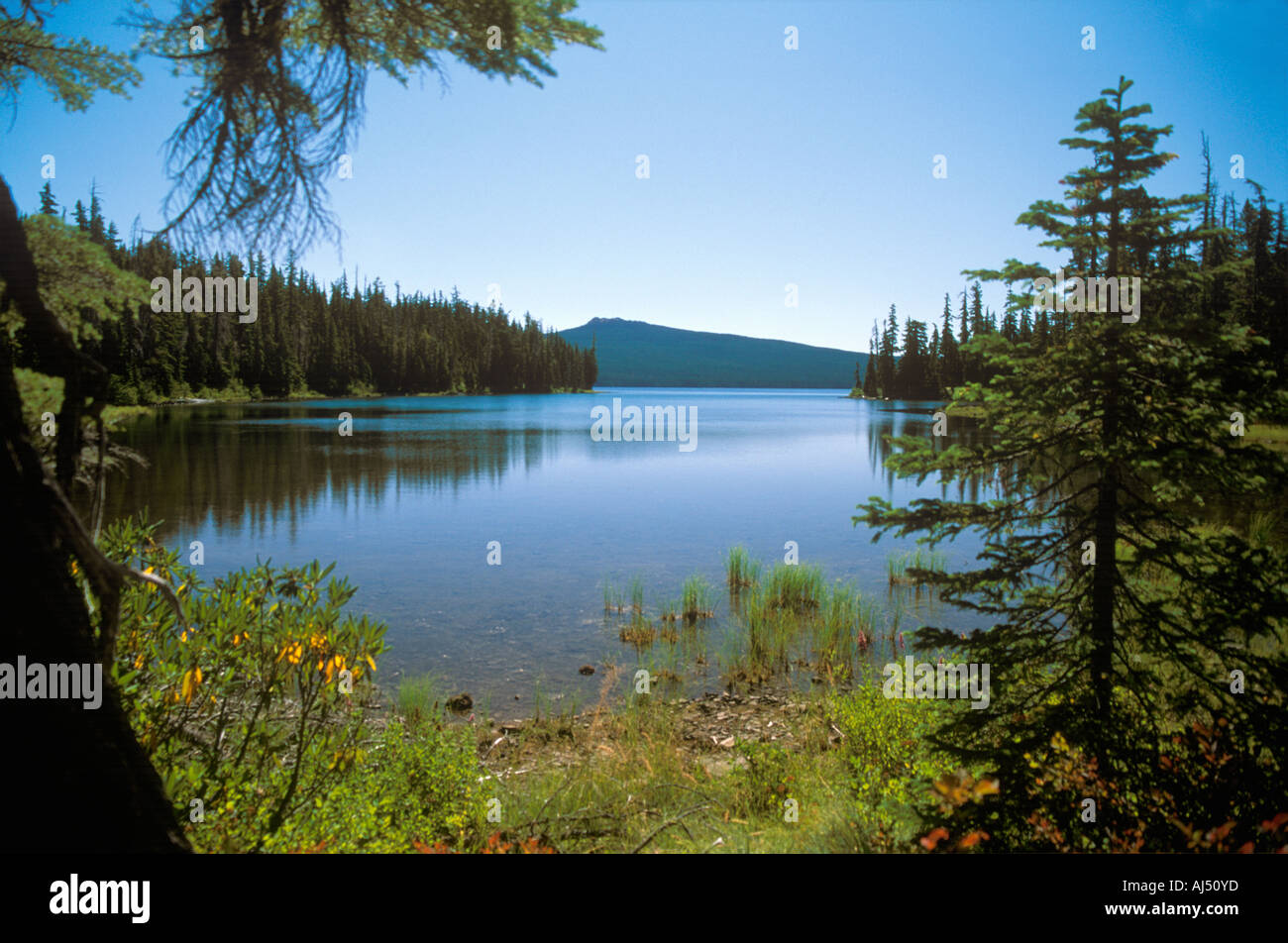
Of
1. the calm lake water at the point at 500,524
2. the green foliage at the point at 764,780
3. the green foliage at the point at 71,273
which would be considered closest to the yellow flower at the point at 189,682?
the green foliage at the point at 71,273

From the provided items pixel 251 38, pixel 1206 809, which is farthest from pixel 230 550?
pixel 1206 809

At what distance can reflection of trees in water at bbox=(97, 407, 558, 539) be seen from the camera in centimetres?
1565

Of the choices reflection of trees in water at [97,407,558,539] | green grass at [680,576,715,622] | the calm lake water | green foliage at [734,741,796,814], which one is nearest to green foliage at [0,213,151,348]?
green foliage at [734,741,796,814]

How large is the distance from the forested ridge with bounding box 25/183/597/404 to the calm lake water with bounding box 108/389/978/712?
3258 mm

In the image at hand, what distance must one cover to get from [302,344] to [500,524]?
26255 mm

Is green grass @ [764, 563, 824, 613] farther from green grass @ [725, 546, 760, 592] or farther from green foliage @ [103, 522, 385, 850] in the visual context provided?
green foliage @ [103, 522, 385, 850]

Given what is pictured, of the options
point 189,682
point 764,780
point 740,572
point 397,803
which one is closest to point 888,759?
point 764,780

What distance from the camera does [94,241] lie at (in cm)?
345

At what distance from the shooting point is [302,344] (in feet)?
119

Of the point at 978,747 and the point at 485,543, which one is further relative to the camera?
the point at 485,543

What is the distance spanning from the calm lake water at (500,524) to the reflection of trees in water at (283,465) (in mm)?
106

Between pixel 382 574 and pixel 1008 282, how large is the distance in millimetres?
11782

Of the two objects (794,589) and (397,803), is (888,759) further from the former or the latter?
(794,589)
